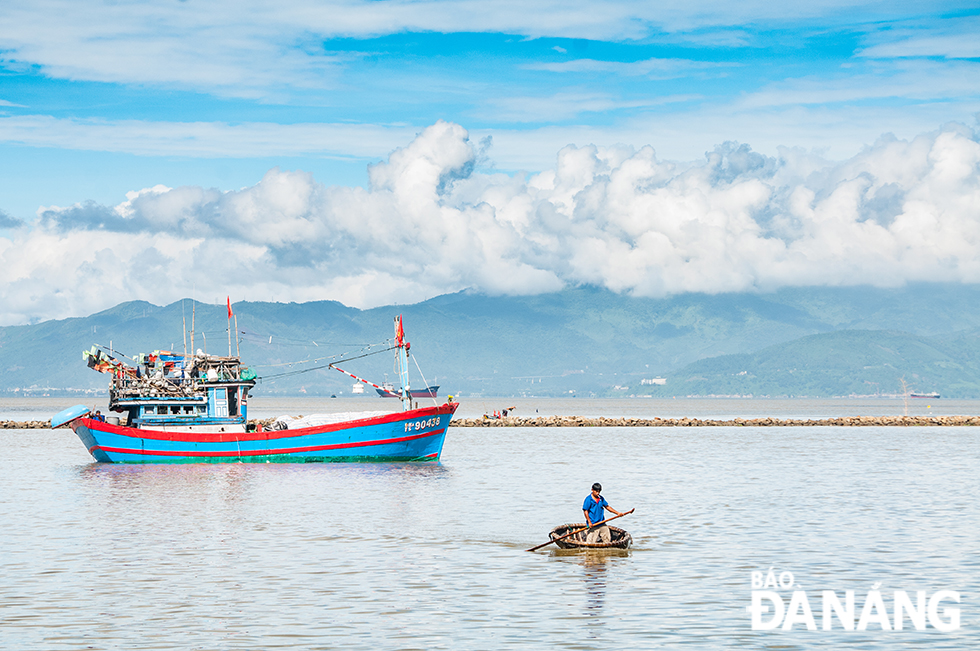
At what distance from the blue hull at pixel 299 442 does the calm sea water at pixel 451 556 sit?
3.31m

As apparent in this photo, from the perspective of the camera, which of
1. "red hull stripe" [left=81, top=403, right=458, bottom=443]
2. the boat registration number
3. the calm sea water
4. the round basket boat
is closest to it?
the calm sea water

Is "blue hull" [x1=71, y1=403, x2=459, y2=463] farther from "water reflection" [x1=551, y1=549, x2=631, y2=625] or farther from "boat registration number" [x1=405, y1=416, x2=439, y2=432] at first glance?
"water reflection" [x1=551, y1=549, x2=631, y2=625]


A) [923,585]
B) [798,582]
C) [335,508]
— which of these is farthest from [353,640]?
[335,508]

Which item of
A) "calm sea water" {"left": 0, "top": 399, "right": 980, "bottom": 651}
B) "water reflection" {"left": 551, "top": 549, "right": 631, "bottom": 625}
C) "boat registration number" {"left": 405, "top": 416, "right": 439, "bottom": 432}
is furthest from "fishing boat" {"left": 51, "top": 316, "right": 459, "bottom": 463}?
"water reflection" {"left": 551, "top": 549, "right": 631, "bottom": 625}

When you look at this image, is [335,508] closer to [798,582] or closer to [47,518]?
[47,518]

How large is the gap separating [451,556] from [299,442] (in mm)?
53596

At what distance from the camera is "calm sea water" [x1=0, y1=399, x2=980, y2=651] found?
95.8 feet

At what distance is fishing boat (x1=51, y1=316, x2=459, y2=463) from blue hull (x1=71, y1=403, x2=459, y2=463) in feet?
0.29

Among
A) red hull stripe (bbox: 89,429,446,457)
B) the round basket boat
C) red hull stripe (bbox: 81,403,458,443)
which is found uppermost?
red hull stripe (bbox: 81,403,458,443)

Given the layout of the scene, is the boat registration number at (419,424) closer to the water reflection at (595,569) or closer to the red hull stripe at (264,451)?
the red hull stripe at (264,451)

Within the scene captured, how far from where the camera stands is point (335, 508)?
60.8m

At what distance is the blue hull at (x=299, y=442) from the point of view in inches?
3649

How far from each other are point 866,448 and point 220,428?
249 feet

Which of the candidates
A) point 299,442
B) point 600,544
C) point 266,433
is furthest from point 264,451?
point 600,544
